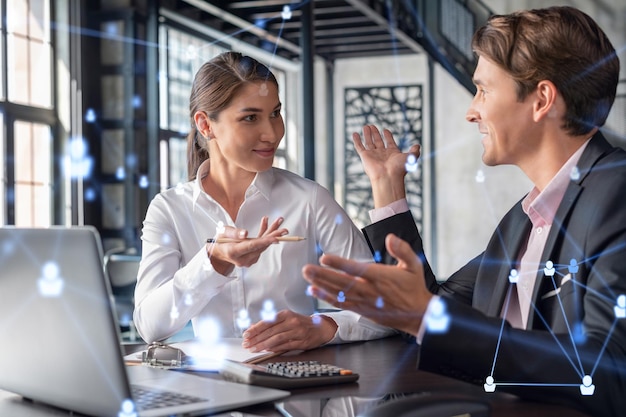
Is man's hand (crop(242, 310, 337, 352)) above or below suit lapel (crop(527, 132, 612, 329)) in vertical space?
below

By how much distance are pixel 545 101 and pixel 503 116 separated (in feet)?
0.27

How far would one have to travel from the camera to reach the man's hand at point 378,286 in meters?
0.99

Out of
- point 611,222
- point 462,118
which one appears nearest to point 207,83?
point 611,222

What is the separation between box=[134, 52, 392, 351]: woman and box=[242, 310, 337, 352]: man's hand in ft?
0.50

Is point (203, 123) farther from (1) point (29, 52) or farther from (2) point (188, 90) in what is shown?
(2) point (188, 90)

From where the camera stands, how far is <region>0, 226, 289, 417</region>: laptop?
3.01 ft

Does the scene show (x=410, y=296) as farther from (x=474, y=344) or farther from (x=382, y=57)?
(x=382, y=57)

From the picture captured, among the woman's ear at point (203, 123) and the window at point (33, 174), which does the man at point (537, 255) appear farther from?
the window at point (33, 174)

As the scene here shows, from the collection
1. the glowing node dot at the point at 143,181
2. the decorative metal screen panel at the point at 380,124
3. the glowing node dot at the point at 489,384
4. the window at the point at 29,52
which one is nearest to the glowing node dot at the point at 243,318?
the glowing node dot at the point at 489,384

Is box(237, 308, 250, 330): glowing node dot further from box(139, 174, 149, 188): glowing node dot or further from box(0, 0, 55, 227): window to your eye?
box(139, 174, 149, 188): glowing node dot

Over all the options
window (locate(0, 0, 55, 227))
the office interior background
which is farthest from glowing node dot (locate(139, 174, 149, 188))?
window (locate(0, 0, 55, 227))

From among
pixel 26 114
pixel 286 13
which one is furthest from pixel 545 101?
pixel 286 13

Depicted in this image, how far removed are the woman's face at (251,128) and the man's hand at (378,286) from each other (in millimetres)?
1057

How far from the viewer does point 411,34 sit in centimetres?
909
